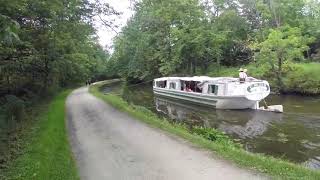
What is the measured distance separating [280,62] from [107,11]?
2353 cm

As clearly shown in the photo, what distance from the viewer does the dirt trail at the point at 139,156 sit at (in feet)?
36.0

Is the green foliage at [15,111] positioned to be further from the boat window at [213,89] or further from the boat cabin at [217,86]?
the boat window at [213,89]

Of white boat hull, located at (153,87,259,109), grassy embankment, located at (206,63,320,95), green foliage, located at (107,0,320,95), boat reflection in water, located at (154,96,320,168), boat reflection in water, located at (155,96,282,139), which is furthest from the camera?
green foliage, located at (107,0,320,95)

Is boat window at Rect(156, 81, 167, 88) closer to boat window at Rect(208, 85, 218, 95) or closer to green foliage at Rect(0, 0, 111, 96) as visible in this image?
green foliage at Rect(0, 0, 111, 96)

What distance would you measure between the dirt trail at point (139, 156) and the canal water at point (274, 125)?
491 cm

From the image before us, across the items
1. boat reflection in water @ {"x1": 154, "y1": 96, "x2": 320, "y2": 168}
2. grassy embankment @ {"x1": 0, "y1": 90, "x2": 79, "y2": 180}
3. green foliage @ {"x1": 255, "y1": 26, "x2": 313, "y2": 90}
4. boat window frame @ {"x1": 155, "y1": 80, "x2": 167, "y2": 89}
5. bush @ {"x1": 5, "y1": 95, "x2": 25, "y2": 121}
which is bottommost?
boat reflection in water @ {"x1": 154, "y1": 96, "x2": 320, "y2": 168}

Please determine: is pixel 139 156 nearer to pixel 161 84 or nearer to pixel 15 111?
pixel 15 111

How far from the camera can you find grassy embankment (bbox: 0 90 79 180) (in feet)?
38.3

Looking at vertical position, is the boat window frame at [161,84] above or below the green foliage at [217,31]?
below

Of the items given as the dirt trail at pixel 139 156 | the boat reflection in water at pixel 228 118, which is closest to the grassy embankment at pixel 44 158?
the dirt trail at pixel 139 156

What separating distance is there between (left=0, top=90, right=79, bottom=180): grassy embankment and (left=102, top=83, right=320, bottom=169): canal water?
8.47m

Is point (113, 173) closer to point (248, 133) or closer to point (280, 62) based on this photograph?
point (248, 133)

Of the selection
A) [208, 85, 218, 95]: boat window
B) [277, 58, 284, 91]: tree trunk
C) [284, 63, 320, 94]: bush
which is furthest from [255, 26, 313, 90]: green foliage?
[208, 85, 218, 95]: boat window

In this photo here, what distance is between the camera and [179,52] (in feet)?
191
